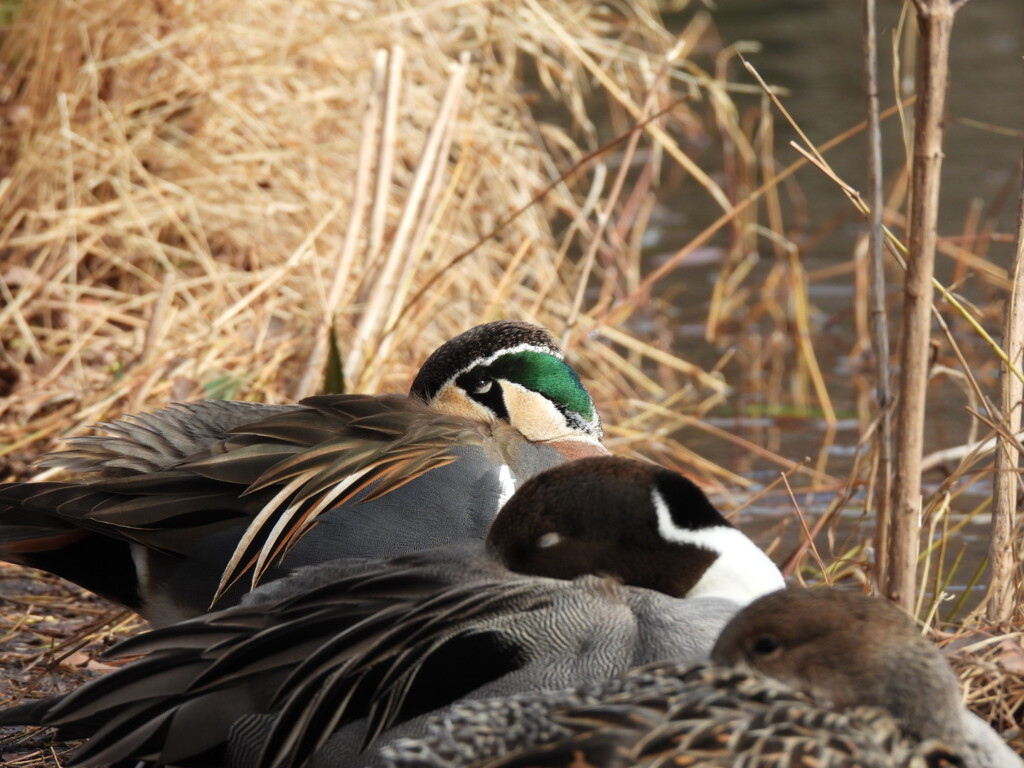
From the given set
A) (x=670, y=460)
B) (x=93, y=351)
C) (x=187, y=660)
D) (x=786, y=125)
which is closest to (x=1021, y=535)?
(x=187, y=660)

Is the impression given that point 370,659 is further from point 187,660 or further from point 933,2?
point 933,2

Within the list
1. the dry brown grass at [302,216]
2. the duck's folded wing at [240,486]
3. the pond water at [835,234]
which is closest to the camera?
the duck's folded wing at [240,486]

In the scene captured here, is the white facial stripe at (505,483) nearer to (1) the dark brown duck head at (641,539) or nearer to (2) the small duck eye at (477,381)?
(2) the small duck eye at (477,381)

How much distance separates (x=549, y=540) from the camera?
8.39 feet

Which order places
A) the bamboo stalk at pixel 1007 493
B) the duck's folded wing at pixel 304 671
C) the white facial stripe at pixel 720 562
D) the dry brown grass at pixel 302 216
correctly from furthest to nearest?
1. the dry brown grass at pixel 302 216
2. the bamboo stalk at pixel 1007 493
3. the white facial stripe at pixel 720 562
4. the duck's folded wing at pixel 304 671

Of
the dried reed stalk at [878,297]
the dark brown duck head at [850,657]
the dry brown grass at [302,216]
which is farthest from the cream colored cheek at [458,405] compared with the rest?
the dark brown duck head at [850,657]

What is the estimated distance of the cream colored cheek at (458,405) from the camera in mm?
3574

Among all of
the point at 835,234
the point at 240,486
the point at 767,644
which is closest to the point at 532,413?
the point at 240,486

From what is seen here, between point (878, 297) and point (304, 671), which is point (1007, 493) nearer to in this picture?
point (878, 297)

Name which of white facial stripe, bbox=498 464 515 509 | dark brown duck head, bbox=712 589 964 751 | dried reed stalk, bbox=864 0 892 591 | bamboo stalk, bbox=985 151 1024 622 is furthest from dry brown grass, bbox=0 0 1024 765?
dark brown duck head, bbox=712 589 964 751

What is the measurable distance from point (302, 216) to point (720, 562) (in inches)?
144

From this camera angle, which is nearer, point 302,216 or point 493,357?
point 493,357

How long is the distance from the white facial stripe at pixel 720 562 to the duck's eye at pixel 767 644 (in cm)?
43

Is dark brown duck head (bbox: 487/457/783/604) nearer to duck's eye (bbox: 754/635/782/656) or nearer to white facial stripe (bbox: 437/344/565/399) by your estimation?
duck's eye (bbox: 754/635/782/656)
